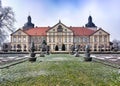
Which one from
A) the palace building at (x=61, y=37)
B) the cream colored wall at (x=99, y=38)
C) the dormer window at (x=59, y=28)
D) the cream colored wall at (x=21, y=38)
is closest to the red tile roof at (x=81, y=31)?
the palace building at (x=61, y=37)

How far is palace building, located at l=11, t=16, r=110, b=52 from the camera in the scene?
89.6 m

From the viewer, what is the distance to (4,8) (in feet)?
177

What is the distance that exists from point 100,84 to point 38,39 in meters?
84.1

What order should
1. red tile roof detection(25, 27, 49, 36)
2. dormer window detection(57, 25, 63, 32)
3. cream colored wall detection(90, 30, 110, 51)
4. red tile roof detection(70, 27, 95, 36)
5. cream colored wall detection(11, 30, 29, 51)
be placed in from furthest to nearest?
red tile roof detection(25, 27, 49, 36) < red tile roof detection(70, 27, 95, 36) < cream colored wall detection(11, 30, 29, 51) < dormer window detection(57, 25, 63, 32) < cream colored wall detection(90, 30, 110, 51)

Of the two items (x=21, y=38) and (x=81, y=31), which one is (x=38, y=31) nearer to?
(x=21, y=38)

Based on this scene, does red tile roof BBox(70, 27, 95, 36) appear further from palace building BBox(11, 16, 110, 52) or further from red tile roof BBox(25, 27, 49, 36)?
red tile roof BBox(25, 27, 49, 36)

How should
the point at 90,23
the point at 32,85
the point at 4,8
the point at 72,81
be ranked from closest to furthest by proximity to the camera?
the point at 32,85 → the point at 72,81 → the point at 4,8 → the point at 90,23

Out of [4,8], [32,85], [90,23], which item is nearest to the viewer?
[32,85]

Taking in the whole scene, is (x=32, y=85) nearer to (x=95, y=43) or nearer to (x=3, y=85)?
(x=3, y=85)

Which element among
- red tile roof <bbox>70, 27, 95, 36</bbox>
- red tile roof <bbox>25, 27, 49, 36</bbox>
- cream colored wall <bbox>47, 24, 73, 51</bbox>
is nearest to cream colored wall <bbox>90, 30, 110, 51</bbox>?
red tile roof <bbox>70, 27, 95, 36</bbox>

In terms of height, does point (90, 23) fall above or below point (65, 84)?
above

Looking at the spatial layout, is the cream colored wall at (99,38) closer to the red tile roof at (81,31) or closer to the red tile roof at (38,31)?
the red tile roof at (81,31)

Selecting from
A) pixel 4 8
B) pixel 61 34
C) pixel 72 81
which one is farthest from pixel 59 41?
pixel 72 81

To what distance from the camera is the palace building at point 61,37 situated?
8956 cm
